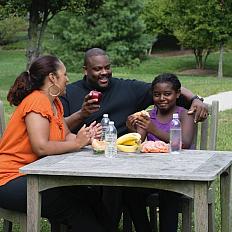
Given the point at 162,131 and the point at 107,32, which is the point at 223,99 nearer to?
the point at 162,131

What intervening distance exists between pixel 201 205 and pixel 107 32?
38.4 metres

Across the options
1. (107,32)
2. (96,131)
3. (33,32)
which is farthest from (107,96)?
(107,32)

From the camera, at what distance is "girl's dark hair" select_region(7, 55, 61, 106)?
4.89 metres

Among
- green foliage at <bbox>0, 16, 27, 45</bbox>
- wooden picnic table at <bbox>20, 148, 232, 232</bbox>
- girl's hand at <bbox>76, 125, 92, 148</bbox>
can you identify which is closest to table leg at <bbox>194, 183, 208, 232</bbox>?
wooden picnic table at <bbox>20, 148, 232, 232</bbox>

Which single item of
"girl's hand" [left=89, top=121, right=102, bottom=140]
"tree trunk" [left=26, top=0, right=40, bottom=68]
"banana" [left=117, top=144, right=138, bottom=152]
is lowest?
"banana" [left=117, top=144, right=138, bottom=152]

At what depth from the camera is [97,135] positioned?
504cm

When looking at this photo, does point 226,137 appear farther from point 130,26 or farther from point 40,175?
point 130,26

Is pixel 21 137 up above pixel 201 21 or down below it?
below

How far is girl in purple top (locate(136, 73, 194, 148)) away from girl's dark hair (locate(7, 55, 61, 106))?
0.83 meters

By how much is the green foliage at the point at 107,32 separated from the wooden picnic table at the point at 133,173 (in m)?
36.7

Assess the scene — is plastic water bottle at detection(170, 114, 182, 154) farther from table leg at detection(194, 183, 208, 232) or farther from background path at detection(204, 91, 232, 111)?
background path at detection(204, 91, 232, 111)

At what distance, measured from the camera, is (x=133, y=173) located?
407cm

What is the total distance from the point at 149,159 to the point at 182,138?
725 millimetres

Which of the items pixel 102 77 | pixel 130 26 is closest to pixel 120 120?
pixel 102 77
